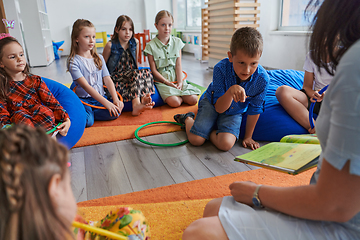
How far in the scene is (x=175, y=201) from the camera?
3.91 feet

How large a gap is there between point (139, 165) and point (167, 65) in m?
1.55

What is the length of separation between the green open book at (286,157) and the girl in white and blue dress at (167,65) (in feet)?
6.16

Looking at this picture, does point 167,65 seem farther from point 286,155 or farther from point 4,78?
point 286,155

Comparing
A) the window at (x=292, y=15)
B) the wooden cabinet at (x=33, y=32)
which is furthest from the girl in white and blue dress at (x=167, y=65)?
the wooden cabinet at (x=33, y=32)

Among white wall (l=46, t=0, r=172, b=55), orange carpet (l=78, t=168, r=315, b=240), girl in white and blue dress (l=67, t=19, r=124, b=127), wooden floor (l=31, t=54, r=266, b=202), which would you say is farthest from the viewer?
white wall (l=46, t=0, r=172, b=55)

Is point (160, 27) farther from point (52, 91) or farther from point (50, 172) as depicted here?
point (50, 172)

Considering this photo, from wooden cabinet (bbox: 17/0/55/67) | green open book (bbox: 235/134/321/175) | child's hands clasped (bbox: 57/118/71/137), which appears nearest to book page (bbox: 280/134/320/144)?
green open book (bbox: 235/134/321/175)

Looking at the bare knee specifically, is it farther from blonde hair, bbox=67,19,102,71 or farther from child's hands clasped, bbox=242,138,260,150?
child's hands clasped, bbox=242,138,260,150

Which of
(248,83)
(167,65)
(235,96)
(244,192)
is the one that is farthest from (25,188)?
(167,65)

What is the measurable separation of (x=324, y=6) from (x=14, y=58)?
1634mm

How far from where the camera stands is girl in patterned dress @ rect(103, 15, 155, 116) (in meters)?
2.50

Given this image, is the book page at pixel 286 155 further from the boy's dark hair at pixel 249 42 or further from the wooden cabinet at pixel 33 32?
the wooden cabinet at pixel 33 32

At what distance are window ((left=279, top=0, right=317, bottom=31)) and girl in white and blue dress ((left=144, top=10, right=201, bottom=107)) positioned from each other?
217cm

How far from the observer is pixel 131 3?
8570 millimetres
